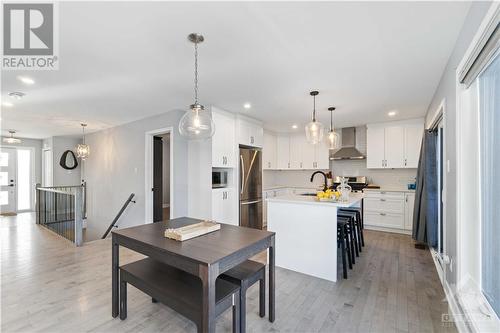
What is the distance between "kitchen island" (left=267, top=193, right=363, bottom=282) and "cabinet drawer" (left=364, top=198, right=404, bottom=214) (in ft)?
8.16

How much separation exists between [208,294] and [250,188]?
3360mm

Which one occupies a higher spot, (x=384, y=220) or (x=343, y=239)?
(x=343, y=239)

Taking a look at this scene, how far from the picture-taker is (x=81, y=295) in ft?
7.59

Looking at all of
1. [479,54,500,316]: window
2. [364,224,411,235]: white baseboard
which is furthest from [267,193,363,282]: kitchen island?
[364,224,411,235]: white baseboard

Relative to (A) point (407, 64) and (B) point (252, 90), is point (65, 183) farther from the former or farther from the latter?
(A) point (407, 64)

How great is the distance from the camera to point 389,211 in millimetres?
4801

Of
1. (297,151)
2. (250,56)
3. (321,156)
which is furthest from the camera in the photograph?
(297,151)

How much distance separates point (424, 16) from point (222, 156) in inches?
124

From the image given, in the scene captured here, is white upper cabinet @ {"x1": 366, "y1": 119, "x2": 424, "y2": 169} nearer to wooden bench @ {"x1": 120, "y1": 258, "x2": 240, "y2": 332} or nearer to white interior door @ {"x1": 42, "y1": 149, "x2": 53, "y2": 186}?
wooden bench @ {"x1": 120, "y1": 258, "x2": 240, "y2": 332}

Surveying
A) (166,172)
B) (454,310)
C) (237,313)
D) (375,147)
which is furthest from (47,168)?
(454,310)

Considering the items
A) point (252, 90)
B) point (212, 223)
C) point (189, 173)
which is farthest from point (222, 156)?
point (212, 223)

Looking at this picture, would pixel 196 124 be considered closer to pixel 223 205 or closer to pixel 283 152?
pixel 223 205

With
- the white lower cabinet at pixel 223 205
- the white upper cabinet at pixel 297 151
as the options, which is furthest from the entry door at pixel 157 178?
the white upper cabinet at pixel 297 151

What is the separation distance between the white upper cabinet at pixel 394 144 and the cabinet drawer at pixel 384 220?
1038 mm
